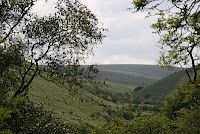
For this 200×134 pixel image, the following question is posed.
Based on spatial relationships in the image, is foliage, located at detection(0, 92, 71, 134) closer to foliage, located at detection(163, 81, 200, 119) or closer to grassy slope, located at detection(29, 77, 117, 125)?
foliage, located at detection(163, 81, 200, 119)

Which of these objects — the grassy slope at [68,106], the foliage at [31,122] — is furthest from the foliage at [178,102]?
the foliage at [31,122]

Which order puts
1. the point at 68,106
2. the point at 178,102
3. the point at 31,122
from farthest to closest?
the point at 68,106, the point at 178,102, the point at 31,122

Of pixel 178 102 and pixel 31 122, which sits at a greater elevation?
pixel 31 122

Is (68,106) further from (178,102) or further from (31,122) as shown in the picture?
(31,122)

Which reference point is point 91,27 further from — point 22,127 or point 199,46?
point 199,46

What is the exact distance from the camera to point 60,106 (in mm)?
162375

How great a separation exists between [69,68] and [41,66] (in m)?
1.72

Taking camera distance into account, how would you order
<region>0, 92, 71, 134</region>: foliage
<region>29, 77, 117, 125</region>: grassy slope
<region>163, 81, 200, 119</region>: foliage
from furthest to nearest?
<region>29, 77, 117, 125</region>: grassy slope
<region>163, 81, 200, 119</region>: foliage
<region>0, 92, 71, 134</region>: foliage

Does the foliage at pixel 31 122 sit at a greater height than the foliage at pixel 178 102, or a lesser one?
greater

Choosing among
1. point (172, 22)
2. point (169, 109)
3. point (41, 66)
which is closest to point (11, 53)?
point (41, 66)

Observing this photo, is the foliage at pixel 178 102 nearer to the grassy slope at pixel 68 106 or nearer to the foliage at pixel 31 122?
the grassy slope at pixel 68 106

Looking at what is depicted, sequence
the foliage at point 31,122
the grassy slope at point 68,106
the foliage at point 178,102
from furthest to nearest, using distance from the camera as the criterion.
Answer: the grassy slope at point 68,106, the foliage at point 178,102, the foliage at point 31,122

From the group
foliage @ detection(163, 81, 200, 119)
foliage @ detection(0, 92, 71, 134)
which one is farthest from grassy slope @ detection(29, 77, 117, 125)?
foliage @ detection(0, 92, 71, 134)

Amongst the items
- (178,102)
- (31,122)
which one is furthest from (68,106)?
(31,122)
